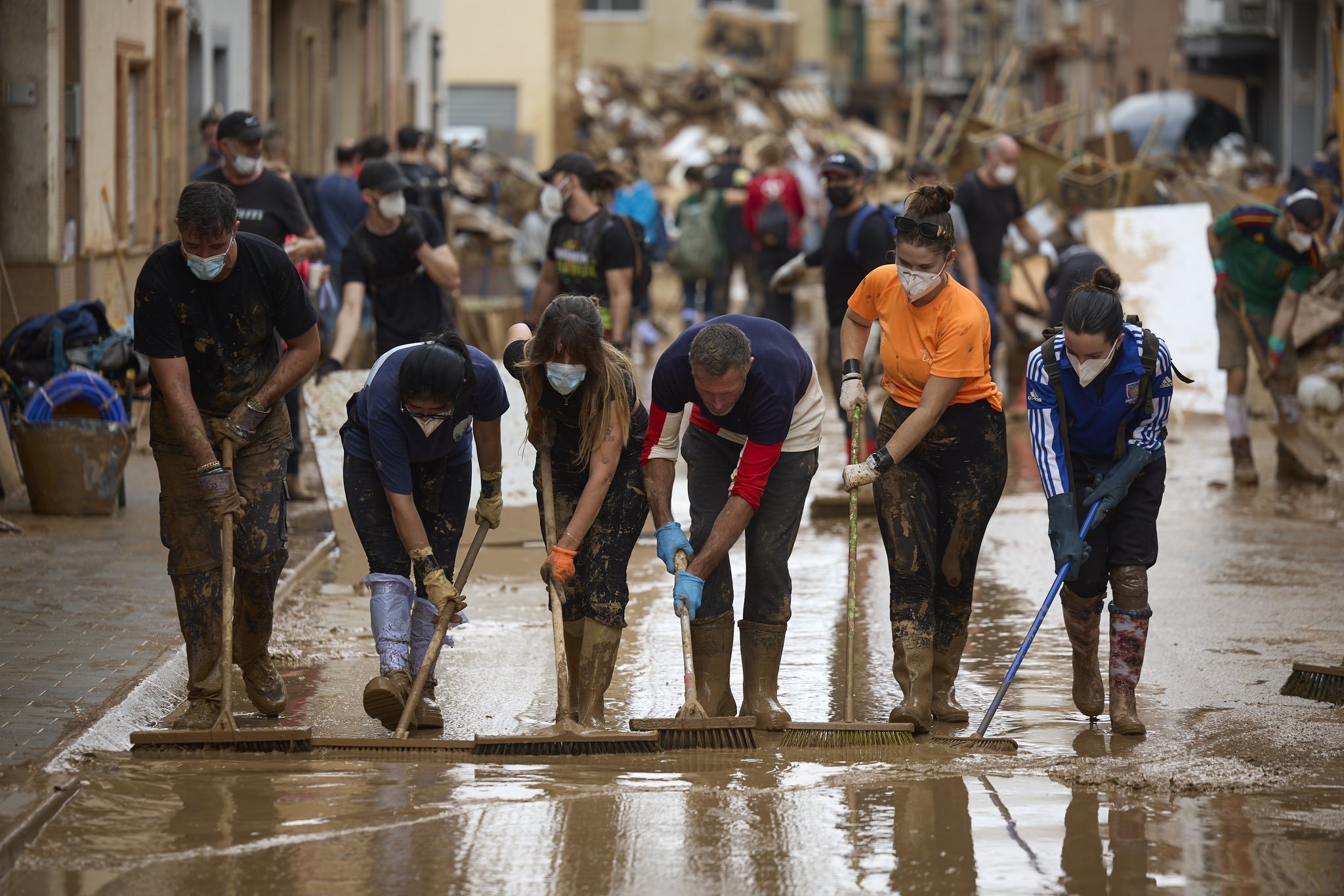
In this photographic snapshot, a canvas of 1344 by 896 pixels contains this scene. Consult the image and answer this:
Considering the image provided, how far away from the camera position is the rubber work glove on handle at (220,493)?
5676 mm

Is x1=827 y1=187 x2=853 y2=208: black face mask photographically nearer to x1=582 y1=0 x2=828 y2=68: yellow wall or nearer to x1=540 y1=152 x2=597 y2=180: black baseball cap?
x1=540 y1=152 x2=597 y2=180: black baseball cap

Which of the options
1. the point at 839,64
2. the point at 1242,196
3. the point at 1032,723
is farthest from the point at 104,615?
the point at 839,64

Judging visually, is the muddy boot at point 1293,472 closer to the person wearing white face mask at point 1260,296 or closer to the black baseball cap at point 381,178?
the person wearing white face mask at point 1260,296

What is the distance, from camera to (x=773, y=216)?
15.8m

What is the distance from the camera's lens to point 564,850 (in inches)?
181

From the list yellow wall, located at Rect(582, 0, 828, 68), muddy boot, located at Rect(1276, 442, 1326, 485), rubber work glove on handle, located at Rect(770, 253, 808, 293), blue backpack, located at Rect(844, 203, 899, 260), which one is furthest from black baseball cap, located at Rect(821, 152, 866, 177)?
yellow wall, located at Rect(582, 0, 828, 68)

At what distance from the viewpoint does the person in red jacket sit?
15836 millimetres

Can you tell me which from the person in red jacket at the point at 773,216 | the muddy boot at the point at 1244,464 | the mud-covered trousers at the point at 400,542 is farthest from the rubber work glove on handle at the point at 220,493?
the person in red jacket at the point at 773,216

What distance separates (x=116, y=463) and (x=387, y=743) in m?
4.40

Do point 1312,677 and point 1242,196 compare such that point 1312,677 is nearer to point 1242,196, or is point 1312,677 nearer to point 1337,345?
point 1337,345

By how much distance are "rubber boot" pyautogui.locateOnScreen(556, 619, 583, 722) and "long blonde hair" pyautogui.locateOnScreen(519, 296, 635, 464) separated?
617 millimetres

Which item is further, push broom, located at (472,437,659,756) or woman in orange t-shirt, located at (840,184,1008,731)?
woman in orange t-shirt, located at (840,184,1008,731)

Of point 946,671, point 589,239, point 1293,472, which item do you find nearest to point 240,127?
point 589,239

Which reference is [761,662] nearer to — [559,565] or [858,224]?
[559,565]
